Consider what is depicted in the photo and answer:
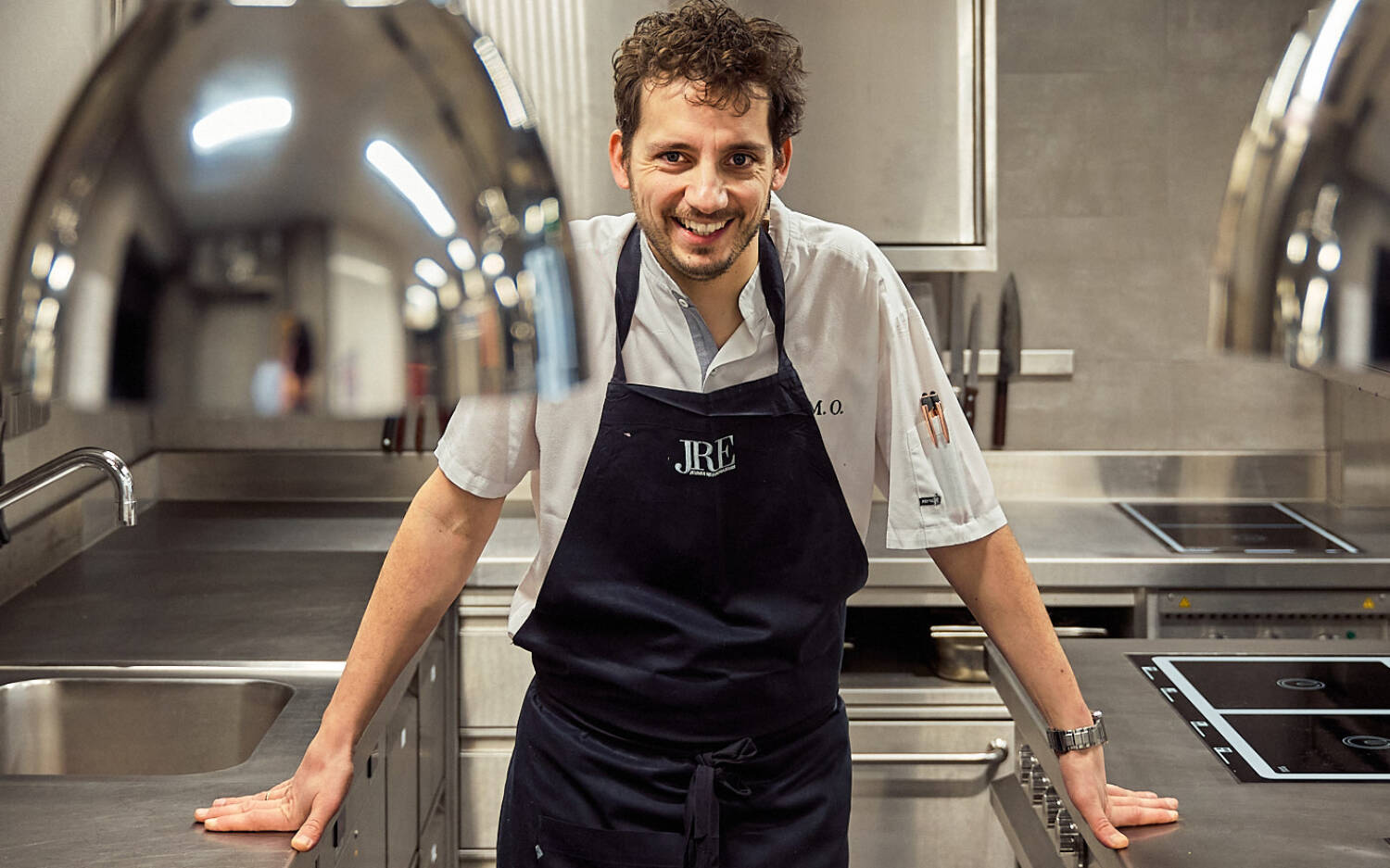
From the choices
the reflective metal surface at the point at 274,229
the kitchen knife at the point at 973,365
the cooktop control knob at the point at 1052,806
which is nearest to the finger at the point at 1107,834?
the cooktop control knob at the point at 1052,806

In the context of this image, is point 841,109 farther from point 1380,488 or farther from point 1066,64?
point 1380,488

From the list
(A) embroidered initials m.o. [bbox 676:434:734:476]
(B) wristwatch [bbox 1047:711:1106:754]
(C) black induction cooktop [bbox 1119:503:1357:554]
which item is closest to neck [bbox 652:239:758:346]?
(A) embroidered initials m.o. [bbox 676:434:734:476]

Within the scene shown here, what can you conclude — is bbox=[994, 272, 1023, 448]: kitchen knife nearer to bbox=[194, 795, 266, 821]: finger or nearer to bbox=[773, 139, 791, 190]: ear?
bbox=[773, 139, 791, 190]: ear

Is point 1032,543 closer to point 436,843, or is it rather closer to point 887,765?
point 887,765

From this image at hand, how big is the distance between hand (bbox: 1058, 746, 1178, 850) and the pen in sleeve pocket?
15.6 inches

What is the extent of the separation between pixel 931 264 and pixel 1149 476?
2.51 ft

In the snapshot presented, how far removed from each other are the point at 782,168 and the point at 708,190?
21cm

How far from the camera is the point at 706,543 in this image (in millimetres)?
1566

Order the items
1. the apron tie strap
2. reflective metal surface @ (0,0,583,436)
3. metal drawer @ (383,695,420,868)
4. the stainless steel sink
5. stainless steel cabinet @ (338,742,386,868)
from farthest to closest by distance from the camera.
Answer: metal drawer @ (383,695,420,868), the stainless steel sink, stainless steel cabinet @ (338,742,386,868), the apron tie strap, reflective metal surface @ (0,0,583,436)

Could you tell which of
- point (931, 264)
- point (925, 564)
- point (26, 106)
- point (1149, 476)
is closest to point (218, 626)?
point (26, 106)

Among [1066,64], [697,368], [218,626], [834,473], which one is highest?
[1066,64]

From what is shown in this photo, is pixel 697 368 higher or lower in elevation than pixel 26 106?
lower

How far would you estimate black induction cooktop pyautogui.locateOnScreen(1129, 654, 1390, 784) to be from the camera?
1402 mm

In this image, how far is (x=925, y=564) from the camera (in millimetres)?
2459
